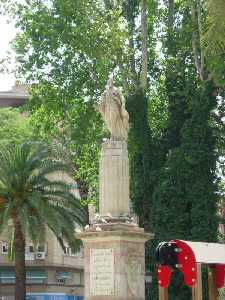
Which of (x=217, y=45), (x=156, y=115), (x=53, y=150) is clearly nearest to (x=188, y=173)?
(x=156, y=115)

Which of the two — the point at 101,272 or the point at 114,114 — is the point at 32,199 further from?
the point at 101,272

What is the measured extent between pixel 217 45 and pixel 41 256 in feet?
123

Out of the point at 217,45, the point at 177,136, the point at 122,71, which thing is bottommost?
the point at 217,45

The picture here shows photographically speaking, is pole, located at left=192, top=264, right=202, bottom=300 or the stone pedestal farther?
pole, located at left=192, top=264, right=202, bottom=300

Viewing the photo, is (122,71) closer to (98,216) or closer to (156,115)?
(156,115)

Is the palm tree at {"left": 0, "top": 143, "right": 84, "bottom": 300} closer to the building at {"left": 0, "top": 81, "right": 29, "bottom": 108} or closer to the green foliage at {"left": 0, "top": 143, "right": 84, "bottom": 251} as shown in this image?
the green foliage at {"left": 0, "top": 143, "right": 84, "bottom": 251}

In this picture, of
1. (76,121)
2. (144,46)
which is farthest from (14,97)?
(144,46)

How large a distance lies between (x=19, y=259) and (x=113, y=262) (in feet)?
51.3

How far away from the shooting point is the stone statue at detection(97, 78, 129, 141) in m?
21.1

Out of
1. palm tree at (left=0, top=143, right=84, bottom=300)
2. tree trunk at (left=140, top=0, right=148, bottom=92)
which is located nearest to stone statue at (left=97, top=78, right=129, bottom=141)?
palm tree at (left=0, top=143, right=84, bottom=300)

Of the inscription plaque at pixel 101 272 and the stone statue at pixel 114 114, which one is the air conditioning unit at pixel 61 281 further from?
the inscription plaque at pixel 101 272

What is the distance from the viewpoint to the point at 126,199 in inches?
799

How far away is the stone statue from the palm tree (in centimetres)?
Answer: 1279

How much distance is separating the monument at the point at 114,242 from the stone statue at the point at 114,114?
0.41 meters
